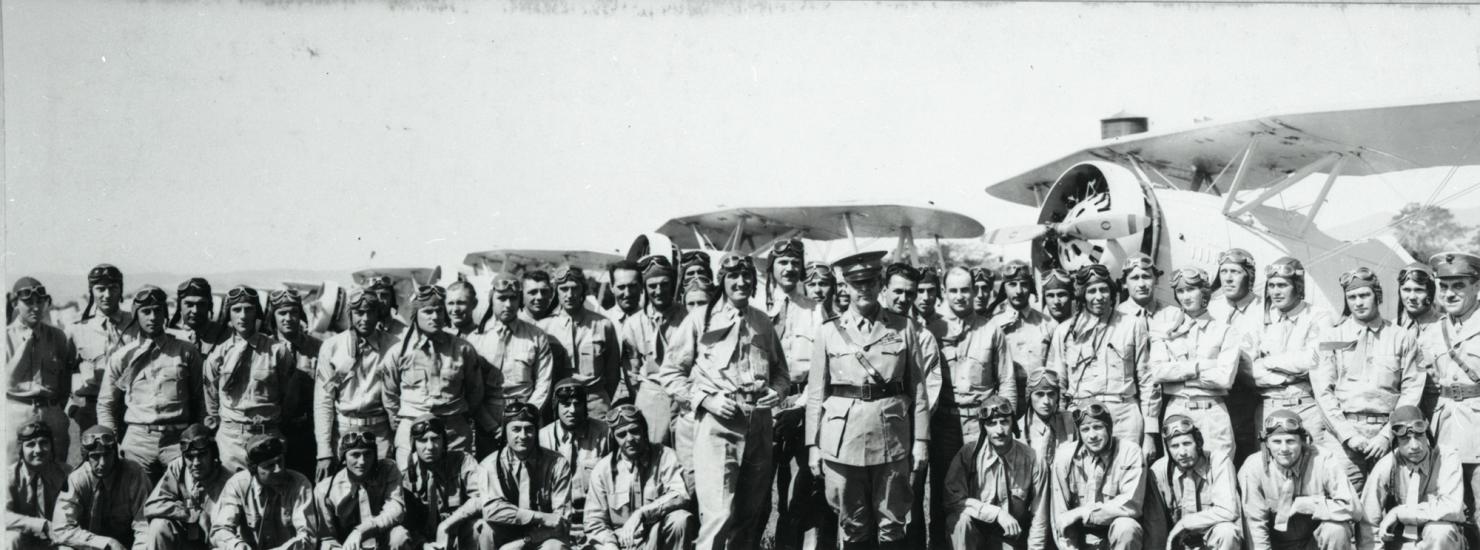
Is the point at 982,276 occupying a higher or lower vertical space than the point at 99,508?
higher

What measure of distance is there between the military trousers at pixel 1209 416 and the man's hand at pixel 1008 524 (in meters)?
1.10

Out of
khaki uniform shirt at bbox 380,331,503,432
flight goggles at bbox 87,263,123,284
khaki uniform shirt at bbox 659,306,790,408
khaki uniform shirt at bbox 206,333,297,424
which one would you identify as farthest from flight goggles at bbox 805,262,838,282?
flight goggles at bbox 87,263,123,284

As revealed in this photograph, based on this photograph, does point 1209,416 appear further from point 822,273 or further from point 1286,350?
point 822,273

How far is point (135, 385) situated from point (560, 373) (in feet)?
7.23

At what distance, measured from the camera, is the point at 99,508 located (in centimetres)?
538

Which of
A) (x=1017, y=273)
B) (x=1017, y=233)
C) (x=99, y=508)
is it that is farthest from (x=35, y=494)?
(x=1017, y=233)

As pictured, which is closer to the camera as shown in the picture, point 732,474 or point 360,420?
point 732,474

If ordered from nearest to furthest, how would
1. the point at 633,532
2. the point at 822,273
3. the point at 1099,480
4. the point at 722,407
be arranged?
the point at 633,532, the point at 722,407, the point at 1099,480, the point at 822,273

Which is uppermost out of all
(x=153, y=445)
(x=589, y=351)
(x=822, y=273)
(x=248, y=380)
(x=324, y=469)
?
(x=822, y=273)

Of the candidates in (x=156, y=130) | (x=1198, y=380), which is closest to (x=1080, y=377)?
(x=1198, y=380)

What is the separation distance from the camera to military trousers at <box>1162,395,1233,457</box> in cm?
563

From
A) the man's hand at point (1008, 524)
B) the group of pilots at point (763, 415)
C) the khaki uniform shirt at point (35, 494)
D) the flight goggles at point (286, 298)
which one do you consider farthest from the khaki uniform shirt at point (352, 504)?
the man's hand at point (1008, 524)

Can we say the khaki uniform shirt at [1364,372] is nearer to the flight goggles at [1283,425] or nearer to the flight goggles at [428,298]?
the flight goggles at [1283,425]

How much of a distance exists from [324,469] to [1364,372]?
531cm
